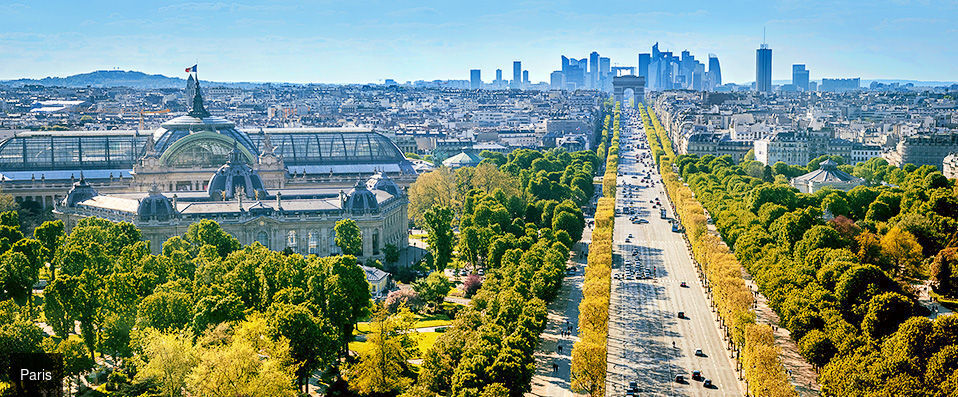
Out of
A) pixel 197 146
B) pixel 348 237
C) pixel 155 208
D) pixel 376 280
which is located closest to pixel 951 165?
pixel 348 237

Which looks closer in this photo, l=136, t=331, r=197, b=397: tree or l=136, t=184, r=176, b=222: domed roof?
l=136, t=331, r=197, b=397: tree

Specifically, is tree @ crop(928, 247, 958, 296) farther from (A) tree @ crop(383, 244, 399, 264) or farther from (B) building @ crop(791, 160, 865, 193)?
(B) building @ crop(791, 160, 865, 193)

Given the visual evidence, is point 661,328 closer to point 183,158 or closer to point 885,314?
point 885,314

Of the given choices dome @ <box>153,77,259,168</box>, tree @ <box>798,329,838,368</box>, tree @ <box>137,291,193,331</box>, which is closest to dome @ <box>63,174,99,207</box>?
dome @ <box>153,77,259,168</box>

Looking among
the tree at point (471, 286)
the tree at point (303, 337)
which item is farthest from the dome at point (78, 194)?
the tree at point (303, 337)

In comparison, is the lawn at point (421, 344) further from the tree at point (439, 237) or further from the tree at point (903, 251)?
the tree at point (903, 251)

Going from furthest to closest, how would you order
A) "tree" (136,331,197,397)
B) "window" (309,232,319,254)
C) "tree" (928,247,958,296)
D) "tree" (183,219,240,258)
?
"window" (309,232,319,254) → "tree" (183,219,240,258) → "tree" (928,247,958,296) → "tree" (136,331,197,397)

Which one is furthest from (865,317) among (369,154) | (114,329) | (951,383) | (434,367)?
(369,154)
